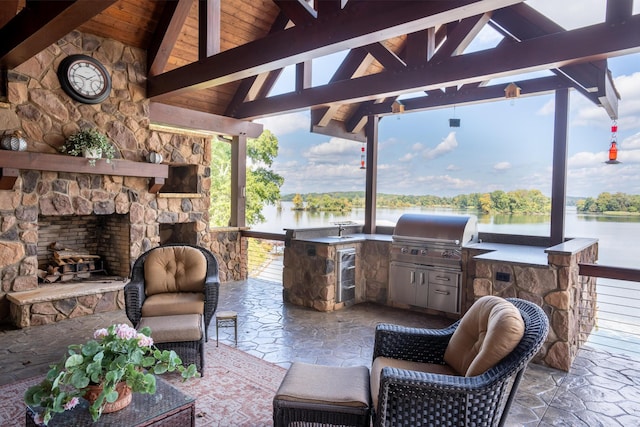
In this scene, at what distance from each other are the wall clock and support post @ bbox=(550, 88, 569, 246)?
567cm

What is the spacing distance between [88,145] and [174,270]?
2154mm

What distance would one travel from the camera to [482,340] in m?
2.20

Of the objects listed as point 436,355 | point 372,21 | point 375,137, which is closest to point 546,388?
point 436,355

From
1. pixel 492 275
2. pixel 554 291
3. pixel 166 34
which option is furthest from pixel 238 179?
pixel 554 291

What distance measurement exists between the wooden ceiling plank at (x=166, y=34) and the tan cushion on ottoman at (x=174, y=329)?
3.82m

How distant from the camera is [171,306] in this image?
12.1ft

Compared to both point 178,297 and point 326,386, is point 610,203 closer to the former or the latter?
point 326,386

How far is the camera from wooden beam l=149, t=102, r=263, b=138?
5945 millimetres

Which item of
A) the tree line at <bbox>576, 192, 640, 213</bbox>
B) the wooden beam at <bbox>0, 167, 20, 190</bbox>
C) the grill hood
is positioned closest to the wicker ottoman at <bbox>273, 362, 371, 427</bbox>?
the grill hood

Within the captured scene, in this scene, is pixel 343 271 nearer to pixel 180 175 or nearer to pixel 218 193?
pixel 180 175

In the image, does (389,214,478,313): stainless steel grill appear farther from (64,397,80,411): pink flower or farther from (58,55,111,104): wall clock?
(58,55,111,104): wall clock

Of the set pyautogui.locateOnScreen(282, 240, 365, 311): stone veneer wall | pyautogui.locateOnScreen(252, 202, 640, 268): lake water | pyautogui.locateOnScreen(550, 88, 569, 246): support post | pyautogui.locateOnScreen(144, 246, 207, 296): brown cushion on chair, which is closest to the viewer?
pyautogui.locateOnScreen(144, 246, 207, 296): brown cushion on chair

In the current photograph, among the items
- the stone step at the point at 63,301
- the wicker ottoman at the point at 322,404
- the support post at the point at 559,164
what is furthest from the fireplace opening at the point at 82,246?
the support post at the point at 559,164

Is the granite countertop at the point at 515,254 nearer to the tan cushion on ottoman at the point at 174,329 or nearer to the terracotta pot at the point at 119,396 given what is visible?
the tan cushion on ottoman at the point at 174,329
